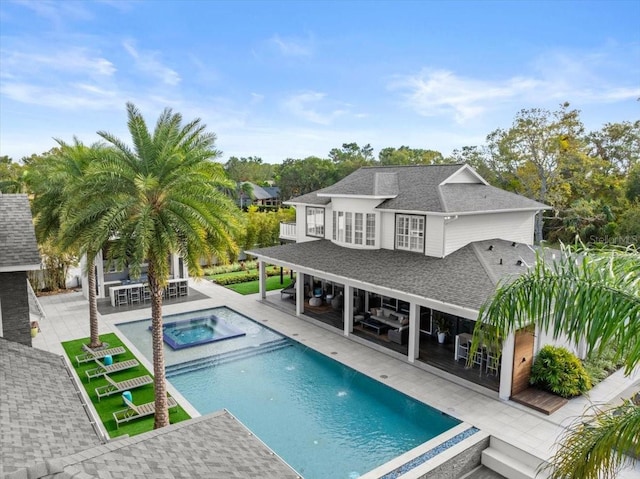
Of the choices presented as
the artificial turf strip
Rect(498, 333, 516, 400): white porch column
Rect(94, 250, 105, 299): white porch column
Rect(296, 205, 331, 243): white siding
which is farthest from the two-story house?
Rect(94, 250, 105, 299): white porch column

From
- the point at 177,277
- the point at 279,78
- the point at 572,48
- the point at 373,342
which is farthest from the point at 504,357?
the point at 279,78

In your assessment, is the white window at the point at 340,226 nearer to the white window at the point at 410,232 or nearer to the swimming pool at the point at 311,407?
the white window at the point at 410,232

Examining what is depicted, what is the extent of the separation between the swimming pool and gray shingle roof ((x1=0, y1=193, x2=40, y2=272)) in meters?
6.86

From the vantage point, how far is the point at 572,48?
2680 centimetres

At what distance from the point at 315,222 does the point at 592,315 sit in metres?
21.9

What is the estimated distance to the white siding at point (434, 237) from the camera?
18.6 meters

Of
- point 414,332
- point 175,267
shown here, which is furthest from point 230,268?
point 414,332

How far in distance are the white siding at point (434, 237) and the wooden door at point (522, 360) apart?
5376 millimetres

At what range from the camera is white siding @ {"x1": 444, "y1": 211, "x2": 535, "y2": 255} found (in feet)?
61.9

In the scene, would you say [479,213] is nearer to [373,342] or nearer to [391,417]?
[373,342]

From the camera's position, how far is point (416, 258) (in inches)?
755

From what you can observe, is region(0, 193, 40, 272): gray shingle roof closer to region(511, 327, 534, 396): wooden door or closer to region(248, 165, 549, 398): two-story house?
region(248, 165, 549, 398): two-story house

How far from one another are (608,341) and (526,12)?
20.3 meters

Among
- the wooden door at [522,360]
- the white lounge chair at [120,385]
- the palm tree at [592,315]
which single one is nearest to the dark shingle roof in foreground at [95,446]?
the palm tree at [592,315]
